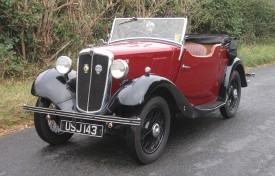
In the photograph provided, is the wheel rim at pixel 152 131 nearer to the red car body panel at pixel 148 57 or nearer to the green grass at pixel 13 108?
the red car body panel at pixel 148 57

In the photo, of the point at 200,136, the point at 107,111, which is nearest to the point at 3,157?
the point at 107,111

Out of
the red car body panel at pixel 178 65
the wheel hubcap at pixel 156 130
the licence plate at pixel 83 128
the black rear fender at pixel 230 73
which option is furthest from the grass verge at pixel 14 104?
the black rear fender at pixel 230 73

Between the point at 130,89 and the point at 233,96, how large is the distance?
9.93ft

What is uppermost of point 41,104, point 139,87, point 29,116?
point 139,87

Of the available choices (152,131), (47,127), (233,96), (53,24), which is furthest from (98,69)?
(53,24)

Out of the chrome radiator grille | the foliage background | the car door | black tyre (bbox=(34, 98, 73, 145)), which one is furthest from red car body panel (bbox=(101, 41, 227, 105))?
the foliage background

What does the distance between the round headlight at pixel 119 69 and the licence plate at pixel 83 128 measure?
0.60 meters

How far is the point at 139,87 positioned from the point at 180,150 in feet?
3.79

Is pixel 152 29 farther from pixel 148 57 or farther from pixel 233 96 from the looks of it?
pixel 233 96

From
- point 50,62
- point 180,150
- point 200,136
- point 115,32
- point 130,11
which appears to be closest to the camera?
point 180,150

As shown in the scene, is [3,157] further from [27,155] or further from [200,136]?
[200,136]

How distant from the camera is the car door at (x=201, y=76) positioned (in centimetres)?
538

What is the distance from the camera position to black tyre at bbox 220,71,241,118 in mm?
6486

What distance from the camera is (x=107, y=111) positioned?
434cm
